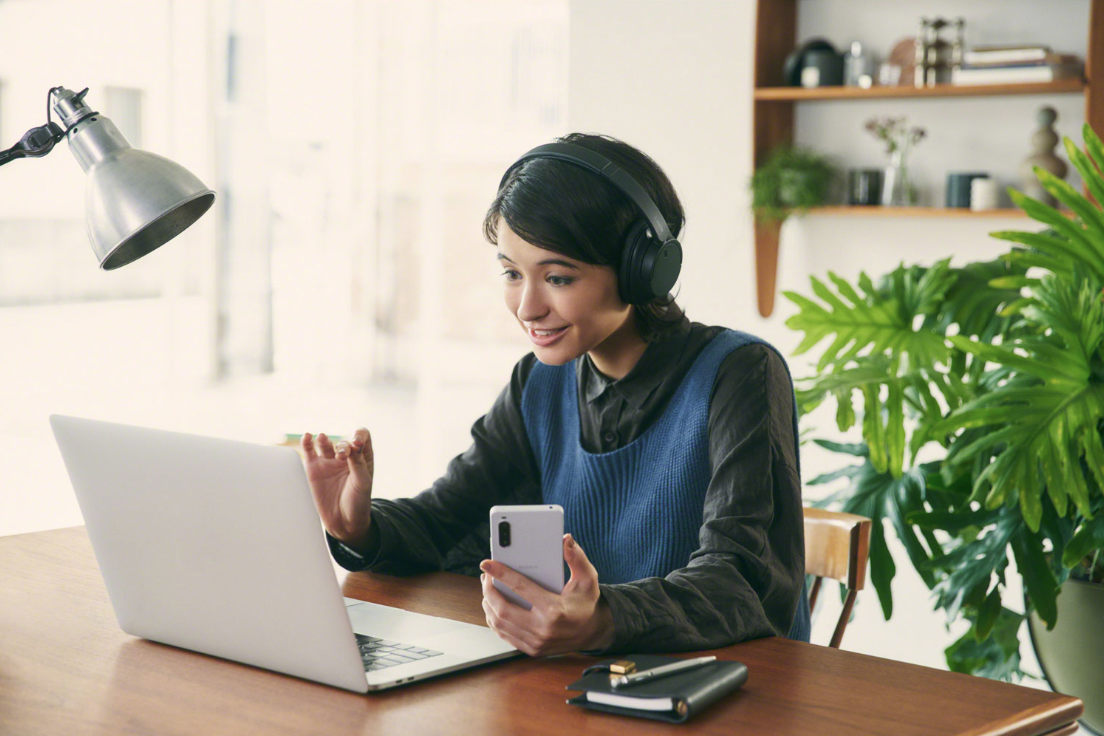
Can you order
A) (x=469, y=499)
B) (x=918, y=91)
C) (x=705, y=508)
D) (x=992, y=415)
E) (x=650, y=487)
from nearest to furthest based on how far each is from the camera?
(x=705, y=508)
(x=650, y=487)
(x=469, y=499)
(x=992, y=415)
(x=918, y=91)

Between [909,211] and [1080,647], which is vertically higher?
[909,211]

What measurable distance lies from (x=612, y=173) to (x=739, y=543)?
1.53 feet

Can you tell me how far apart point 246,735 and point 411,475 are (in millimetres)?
3889

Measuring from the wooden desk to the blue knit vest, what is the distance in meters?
0.28

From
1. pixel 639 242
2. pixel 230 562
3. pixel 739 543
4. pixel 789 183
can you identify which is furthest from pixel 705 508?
pixel 789 183

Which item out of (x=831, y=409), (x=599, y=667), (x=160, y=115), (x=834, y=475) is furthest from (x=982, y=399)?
(x=160, y=115)

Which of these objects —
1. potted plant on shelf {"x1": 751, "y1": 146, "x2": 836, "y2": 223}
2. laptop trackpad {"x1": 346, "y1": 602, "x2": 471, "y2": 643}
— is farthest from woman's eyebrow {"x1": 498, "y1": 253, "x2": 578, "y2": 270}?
potted plant on shelf {"x1": 751, "y1": 146, "x2": 836, "y2": 223}

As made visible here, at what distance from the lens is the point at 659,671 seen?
3.30 ft

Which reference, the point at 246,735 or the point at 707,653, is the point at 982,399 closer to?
the point at 707,653

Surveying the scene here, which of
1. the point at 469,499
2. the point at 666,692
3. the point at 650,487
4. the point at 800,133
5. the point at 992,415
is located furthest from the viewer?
the point at 800,133

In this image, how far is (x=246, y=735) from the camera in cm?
91

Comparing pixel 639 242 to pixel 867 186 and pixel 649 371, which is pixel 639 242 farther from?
pixel 867 186

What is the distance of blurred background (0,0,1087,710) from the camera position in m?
3.42

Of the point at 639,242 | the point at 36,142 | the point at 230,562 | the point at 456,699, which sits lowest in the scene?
the point at 456,699
